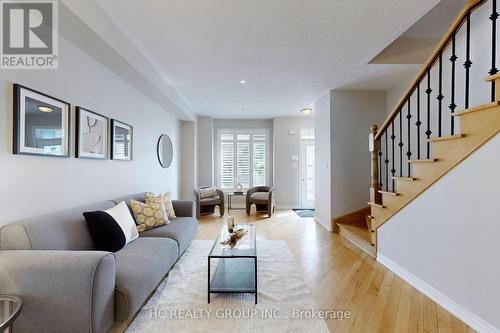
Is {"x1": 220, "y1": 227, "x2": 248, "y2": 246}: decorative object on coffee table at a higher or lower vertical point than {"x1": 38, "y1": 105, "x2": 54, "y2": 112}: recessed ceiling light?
lower

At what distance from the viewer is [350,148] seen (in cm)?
463

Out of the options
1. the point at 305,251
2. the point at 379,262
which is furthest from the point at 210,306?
the point at 379,262

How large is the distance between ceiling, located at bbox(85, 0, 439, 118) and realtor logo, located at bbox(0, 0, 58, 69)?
17.6 inches

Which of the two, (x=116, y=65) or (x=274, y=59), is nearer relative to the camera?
(x=116, y=65)

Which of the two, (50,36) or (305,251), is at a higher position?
(50,36)

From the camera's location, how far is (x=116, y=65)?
2863 mm

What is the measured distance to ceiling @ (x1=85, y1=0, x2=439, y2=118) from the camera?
224 cm

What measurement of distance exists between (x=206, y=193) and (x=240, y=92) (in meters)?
2.67

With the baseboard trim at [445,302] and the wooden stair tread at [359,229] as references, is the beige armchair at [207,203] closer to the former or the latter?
the wooden stair tread at [359,229]

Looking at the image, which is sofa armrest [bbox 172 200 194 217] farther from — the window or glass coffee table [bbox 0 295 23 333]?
the window

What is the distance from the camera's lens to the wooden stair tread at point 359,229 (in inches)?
143

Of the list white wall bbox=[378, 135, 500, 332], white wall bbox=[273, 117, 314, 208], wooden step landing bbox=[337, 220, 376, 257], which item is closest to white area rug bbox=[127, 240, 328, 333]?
white wall bbox=[378, 135, 500, 332]

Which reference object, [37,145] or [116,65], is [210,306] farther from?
[116,65]

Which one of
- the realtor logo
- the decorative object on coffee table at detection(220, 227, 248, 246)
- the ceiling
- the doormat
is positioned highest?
the ceiling
